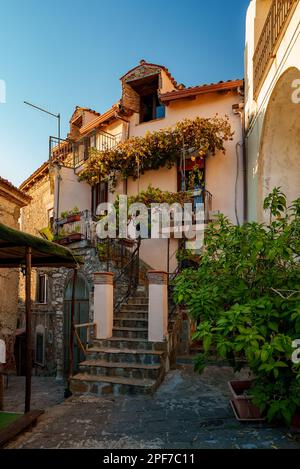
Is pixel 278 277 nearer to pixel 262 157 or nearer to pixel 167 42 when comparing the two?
pixel 262 157

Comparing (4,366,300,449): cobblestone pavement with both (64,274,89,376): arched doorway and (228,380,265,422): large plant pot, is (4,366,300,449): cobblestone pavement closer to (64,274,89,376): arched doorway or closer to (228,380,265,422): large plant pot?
(228,380,265,422): large plant pot

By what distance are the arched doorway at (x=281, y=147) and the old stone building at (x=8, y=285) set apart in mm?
6829

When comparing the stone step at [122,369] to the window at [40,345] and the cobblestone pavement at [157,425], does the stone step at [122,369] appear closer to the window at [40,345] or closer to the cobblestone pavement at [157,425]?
the cobblestone pavement at [157,425]

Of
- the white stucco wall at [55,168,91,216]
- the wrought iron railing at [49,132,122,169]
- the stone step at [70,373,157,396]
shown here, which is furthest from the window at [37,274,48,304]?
the stone step at [70,373,157,396]

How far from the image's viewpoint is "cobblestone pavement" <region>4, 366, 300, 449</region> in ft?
13.6

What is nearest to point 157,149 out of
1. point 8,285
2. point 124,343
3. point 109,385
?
point 8,285

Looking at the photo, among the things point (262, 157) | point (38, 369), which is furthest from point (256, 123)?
point (38, 369)

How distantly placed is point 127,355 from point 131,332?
827 millimetres

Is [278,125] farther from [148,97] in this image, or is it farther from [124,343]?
[148,97]

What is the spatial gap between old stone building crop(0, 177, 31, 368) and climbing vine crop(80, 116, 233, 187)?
3.01 meters

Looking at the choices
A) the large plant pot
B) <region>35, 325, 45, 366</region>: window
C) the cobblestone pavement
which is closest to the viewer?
the cobblestone pavement

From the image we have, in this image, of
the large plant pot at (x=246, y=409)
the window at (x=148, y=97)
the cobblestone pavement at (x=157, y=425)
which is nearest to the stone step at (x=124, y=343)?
the cobblestone pavement at (x=157, y=425)

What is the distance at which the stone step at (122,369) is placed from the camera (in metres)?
6.50

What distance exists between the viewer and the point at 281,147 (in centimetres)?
758
